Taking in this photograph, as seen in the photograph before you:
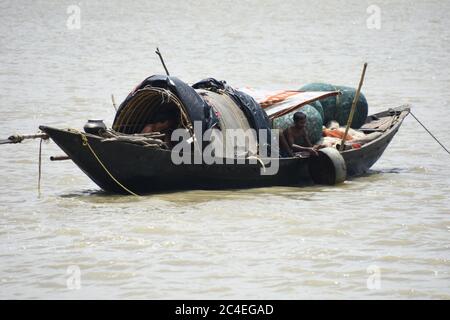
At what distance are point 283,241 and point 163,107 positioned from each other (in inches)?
130

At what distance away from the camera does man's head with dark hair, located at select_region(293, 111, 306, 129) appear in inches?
492

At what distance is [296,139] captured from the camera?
41.7 feet

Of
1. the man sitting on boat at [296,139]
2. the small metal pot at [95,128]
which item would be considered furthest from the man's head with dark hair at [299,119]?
the small metal pot at [95,128]

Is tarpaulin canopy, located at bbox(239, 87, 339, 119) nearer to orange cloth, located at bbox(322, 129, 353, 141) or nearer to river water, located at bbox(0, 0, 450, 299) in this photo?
orange cloth, located at bbox(322, 129, 353, 141)

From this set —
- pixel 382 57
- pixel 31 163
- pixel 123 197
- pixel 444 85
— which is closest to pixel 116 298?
pixel 123 197

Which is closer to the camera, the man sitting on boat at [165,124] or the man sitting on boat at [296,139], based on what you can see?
the man sitting on boat at [165,124]

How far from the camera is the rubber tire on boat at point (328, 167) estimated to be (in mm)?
12438

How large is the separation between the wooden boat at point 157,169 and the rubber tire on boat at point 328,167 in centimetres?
1

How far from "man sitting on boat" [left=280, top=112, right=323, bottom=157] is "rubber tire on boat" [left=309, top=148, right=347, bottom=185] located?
0.11 metres

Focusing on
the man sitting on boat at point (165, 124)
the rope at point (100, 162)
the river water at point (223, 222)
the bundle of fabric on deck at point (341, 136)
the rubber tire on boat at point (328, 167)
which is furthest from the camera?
the bundle of fabric on deck at point (341, 136)

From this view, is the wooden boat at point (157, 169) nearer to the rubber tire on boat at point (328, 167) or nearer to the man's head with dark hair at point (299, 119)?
the rubber tire on boat at point (328, 167)

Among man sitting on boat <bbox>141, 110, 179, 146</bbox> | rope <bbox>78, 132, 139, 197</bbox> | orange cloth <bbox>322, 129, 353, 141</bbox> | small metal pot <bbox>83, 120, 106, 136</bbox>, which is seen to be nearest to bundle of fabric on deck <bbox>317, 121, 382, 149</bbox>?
orange cloth <bbox>322, 129, 353, 141</bbox>

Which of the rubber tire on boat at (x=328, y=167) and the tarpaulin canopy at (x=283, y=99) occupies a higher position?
the tarpaulin canopy at (x=283, y=99)

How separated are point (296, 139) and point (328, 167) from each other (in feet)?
1.79
